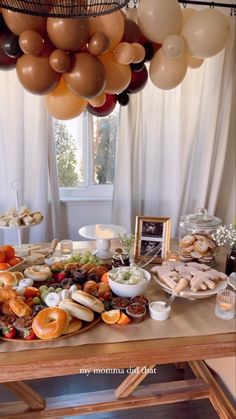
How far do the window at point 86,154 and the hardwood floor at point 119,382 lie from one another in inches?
51.3

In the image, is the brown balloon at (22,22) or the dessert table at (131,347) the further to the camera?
the brown balloon at (22,22)

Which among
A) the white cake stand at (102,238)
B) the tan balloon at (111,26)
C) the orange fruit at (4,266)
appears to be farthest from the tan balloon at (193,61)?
the orange fruit at (4,266)

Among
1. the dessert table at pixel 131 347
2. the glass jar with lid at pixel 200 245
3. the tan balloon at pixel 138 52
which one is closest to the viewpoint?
the dessert table at pixel 131 347

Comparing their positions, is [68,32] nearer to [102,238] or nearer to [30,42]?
[30,42]

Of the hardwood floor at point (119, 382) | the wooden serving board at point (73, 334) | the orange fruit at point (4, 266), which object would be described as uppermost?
the orange fruit at point (4, 266)

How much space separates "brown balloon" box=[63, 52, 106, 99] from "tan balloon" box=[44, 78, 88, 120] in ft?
0.50

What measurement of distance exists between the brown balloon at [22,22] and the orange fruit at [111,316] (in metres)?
1.00

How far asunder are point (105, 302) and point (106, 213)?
1.49 meters

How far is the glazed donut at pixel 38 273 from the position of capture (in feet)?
4.01

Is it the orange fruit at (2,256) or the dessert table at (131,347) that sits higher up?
the orange fruit at (2,256)

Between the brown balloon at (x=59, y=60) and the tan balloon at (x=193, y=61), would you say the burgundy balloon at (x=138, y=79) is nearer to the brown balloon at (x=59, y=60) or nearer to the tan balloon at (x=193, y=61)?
the tan balloon at (x=193, y=61)

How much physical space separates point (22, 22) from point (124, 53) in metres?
0.40

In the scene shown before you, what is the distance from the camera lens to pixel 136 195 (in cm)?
248

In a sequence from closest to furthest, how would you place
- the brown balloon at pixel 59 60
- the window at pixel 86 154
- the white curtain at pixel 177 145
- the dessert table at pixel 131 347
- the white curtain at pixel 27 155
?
1. the dessert table at pixel 131 347
2. the brown balloon at pixel 59 60
3. the white curtain at pixel 27 155
4. the white curtain at pixel 177 145
5. the window at pixel 86 154
